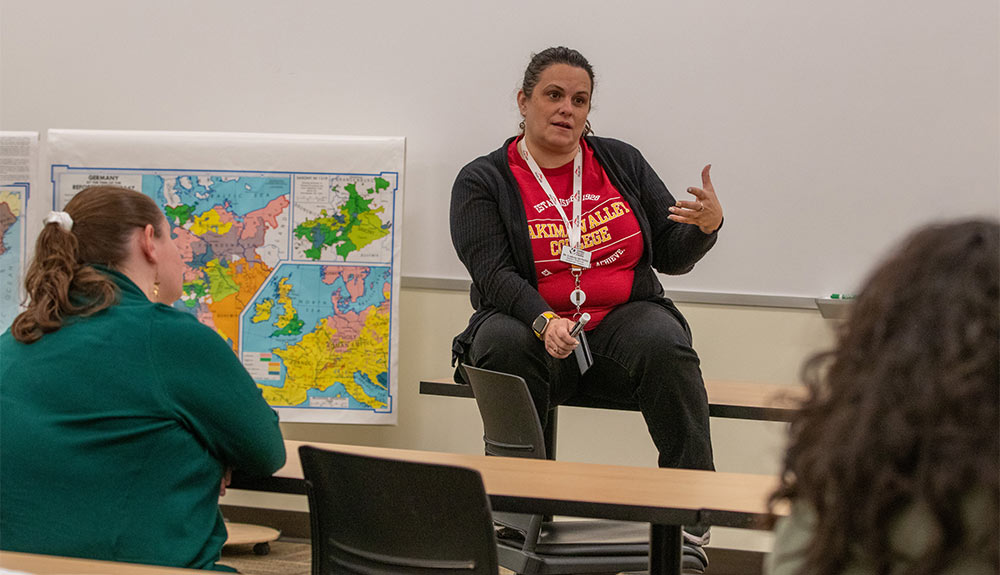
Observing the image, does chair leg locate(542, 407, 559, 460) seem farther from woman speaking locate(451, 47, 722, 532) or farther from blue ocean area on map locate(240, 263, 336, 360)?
blue ocean area on map locate(240, 263, 336, 360)

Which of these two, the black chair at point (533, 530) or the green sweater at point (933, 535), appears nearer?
the green sweater at point (933, 535)

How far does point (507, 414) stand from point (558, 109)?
0.95 metres

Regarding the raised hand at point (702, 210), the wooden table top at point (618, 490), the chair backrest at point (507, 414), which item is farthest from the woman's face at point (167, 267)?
the raised hand at point (702, 210)

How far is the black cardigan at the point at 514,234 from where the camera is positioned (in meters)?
2.75

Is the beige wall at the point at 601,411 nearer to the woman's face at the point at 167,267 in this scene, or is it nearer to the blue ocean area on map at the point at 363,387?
the blue ocean area on map at the point at 363,387

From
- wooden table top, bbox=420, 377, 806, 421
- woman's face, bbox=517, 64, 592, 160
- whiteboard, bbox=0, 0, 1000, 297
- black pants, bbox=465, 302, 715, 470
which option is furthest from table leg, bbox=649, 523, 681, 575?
whiteboard, bbox=0, 0, 1000, 297

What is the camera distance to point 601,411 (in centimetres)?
366

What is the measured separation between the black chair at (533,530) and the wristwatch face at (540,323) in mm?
211

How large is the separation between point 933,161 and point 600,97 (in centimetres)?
113

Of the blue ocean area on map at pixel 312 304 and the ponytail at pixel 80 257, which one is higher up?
the ponytail at pixel 80 257

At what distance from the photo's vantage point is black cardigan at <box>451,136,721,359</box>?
2754 millimetres

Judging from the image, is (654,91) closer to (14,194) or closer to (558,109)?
(558,109)

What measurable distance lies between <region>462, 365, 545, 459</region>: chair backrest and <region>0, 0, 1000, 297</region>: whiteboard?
1320 mm

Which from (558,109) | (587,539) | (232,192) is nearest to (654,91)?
(558,109)
